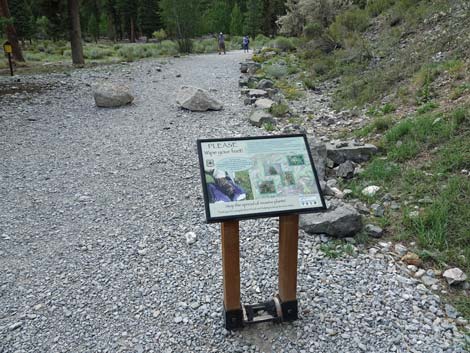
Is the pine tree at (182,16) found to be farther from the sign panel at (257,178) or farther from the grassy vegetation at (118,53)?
the sign panel at (257,178)

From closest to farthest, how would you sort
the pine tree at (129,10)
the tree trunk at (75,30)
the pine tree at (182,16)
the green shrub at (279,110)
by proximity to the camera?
the green shrub at (279,110) → the tree trunk at (75,30) → the pine tree at (182,16) → the pine tree at (129,10)

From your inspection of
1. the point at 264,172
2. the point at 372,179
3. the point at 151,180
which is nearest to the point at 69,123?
the point at 151,180

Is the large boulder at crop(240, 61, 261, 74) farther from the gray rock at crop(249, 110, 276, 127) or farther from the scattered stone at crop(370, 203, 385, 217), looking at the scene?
the scattered stone at crop(370, 203, 385, 217)

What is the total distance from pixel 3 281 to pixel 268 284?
8.19ft

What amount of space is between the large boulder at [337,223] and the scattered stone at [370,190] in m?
0.79

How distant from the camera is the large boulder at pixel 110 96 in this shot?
1043cm

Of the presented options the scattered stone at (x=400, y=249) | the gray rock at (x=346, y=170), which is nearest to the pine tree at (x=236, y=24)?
the gray rock at (x=346, y=170)

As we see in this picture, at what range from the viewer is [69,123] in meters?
9.17

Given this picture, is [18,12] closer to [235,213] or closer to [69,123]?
[69,123]

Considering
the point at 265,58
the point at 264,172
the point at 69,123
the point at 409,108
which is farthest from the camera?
the point at 265,58

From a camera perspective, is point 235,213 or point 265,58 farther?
point 265,58

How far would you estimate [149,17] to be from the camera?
163ft

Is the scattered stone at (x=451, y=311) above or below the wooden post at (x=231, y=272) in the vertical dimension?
below

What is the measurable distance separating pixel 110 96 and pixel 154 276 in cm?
786
